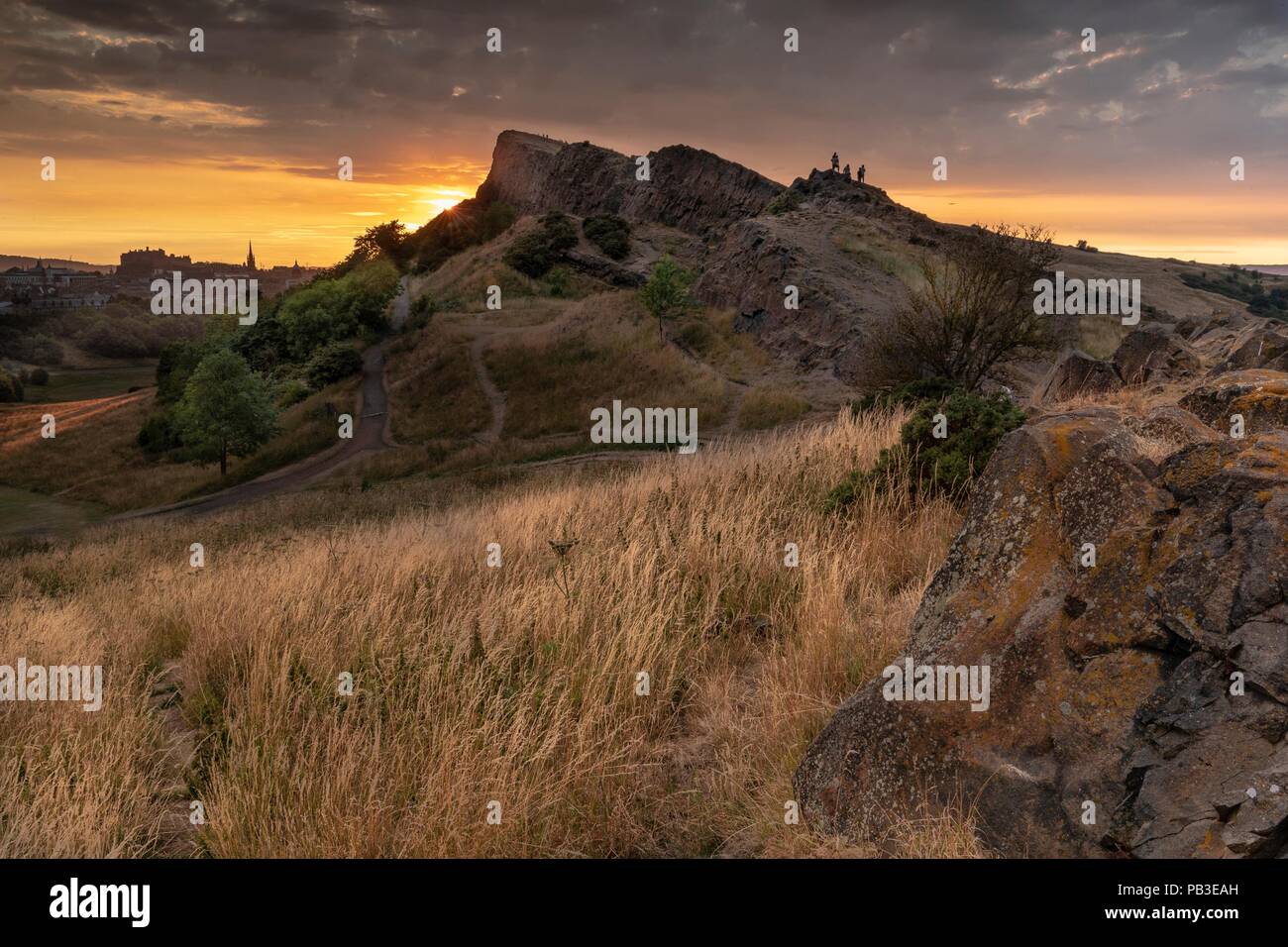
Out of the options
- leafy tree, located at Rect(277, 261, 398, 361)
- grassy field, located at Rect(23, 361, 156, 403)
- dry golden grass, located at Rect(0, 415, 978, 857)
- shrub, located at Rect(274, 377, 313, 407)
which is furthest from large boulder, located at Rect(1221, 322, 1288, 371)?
grassy field, located at Rect(23, 361, 156, 403)

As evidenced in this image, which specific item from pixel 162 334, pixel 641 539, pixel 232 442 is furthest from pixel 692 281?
pixel 162 334

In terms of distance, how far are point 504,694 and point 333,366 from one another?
54343 millimetres

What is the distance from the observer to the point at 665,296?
4312cm

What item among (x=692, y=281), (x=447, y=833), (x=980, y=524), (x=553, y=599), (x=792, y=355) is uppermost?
(x=692, y=281)

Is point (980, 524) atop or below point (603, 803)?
atop

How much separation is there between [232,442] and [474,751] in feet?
150

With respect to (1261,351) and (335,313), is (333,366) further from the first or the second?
(1261,351)

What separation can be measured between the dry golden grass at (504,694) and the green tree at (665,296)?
A: 3568cm

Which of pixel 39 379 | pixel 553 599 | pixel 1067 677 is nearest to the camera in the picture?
pixel 1067 677

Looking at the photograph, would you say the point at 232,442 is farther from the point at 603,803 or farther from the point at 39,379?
the point at 39,379

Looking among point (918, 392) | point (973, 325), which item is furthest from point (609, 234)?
point (918, 392)

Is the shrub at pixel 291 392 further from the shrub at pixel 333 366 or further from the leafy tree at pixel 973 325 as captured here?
the leafy tree at pixel 973 325

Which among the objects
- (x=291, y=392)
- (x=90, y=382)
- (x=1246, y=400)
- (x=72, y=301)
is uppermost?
(x=72, y=301)

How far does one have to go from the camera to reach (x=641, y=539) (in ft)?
23.7
